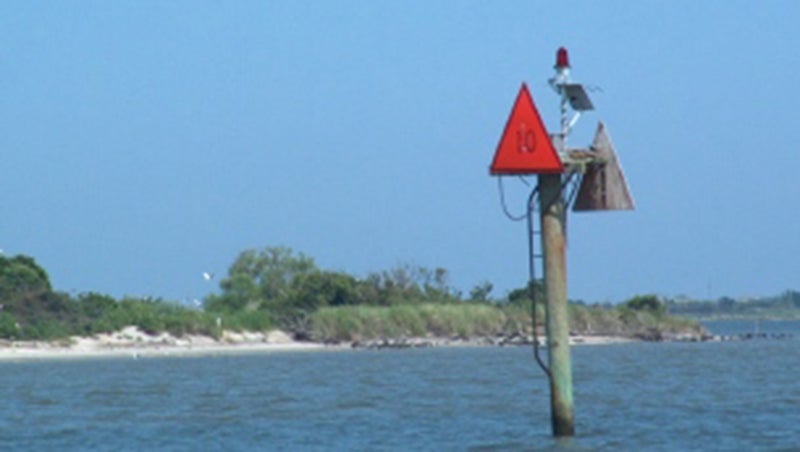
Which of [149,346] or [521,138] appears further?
[149,346]

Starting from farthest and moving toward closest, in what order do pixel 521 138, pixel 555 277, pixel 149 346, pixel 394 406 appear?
pixel 149 346
pixel 394 406
pixel 555 277
pixel 521 138

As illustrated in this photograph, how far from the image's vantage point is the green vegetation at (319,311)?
260 ft

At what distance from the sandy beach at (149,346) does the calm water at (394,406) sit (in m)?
7.65

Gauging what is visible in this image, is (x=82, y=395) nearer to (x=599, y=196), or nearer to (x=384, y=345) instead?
(x=599, y=196)

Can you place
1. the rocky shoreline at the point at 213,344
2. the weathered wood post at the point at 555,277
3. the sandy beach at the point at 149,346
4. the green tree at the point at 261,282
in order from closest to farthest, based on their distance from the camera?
the weathered wood post at the point at 555,277 → the sandy beach at the point at 149,346 → the rocky shoreline at the point at 213,344 → the green tree at the point at 261,282

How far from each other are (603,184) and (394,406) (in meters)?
13.5

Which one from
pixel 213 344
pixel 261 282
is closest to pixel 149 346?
pixel 213 344

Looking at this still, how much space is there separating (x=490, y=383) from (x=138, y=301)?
4551 centimetres

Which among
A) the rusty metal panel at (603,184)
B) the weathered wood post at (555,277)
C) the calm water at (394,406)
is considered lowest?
the calm water at (394,406)

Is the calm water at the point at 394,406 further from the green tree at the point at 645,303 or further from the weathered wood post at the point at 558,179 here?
the green tree at the point at 645,303

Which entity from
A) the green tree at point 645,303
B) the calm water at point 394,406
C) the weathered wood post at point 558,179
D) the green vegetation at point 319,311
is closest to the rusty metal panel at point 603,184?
the weathered wood post at point 558,179

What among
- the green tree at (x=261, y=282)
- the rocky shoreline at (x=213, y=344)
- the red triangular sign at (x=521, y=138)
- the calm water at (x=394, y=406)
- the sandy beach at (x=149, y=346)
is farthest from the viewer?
the green tree at (x=261, y=282)

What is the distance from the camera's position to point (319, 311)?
9038 cm

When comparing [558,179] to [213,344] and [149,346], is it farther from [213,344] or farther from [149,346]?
[213,344]
